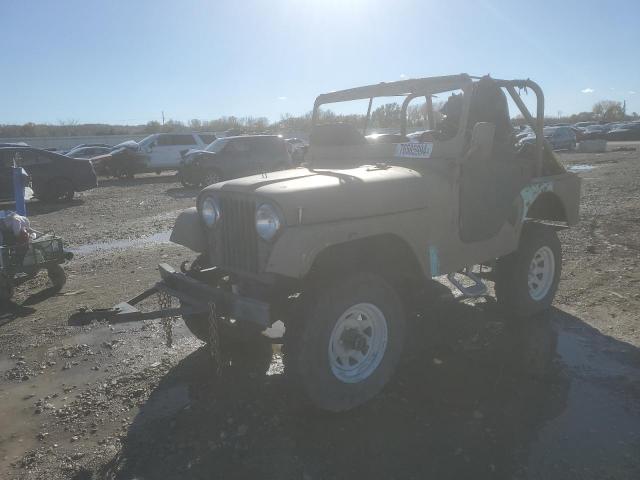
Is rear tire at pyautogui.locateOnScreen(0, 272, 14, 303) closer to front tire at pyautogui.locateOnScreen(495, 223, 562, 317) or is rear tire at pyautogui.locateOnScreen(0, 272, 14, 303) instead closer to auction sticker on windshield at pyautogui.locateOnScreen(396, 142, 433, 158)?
auction sticker on windshield at pyautogui.locateOnScreen(396, 142, 433, 158)

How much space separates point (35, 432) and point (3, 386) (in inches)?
33.7

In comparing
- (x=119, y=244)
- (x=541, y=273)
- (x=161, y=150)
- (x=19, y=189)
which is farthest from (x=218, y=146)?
(x=541, y=273)

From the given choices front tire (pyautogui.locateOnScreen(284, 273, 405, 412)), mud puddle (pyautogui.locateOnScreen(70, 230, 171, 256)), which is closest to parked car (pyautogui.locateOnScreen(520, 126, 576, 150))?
mud puddle (pyautogui.locateOnScreen(70, 230, 171, 256))

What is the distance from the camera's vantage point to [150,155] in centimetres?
2088

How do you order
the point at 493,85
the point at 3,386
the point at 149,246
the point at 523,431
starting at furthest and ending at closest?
1. the point at 149,246
2. the point at 493,85
3. the point at 3,386
4. the point at 523,431

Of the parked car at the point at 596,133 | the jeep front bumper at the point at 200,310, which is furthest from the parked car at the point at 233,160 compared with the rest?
the parked car at the point at 596,133

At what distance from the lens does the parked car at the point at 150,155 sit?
20.4 metres

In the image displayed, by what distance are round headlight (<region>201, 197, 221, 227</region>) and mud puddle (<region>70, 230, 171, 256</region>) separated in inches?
204

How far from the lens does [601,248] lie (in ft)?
23.1

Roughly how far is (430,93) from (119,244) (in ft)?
21.0

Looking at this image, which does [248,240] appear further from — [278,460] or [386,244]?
[278,460]

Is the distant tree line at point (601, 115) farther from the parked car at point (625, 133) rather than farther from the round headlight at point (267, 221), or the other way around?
the round headlight at point (267, 221)

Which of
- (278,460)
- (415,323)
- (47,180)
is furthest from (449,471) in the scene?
(47,180)

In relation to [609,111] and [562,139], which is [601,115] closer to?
[609,111]
